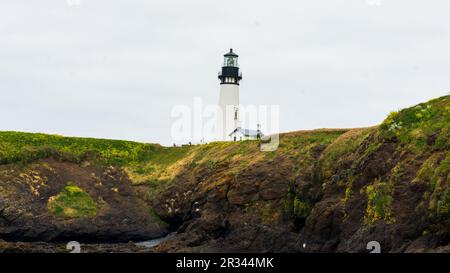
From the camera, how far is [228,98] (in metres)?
103

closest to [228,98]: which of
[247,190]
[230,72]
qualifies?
[230,72]

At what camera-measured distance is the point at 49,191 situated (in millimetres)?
77500

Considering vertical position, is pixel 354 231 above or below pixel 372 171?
below

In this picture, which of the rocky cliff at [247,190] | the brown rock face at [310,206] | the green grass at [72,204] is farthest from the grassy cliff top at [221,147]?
the green grass at [72,204]

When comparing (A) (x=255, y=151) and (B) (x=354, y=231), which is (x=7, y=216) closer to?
(A) (x=255, y=151)

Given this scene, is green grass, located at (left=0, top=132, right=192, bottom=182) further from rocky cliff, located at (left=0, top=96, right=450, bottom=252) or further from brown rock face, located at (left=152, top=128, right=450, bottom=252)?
brown rock face, located at (left=152, top=128, right=450, bottom=252)

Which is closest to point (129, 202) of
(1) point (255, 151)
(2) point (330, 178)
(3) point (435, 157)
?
(1) point (255, 151)

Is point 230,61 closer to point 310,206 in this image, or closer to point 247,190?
point 247,190

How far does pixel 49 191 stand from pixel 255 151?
17576 mm

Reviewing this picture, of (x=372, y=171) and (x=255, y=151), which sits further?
(x=255, y=151)

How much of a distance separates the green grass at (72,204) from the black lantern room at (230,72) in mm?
29835

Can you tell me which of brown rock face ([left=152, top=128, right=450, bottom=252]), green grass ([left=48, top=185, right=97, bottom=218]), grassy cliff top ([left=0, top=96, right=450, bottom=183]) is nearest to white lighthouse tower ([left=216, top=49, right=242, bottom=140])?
grassy cliff top ([left=0, top=96, right=450, bottom=183])

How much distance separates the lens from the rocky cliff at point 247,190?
50.9m

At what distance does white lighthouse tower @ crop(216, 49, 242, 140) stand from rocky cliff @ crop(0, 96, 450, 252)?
37.0 feet
